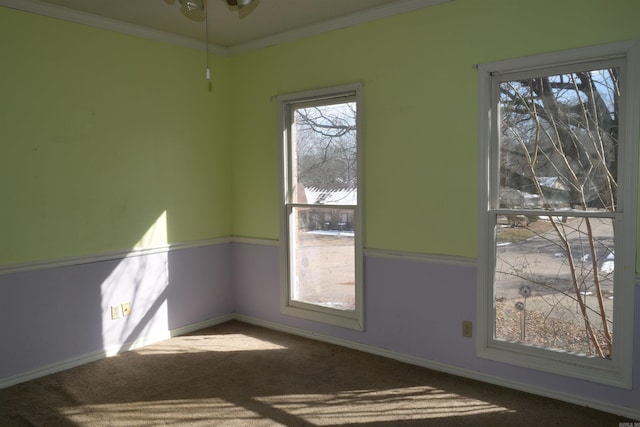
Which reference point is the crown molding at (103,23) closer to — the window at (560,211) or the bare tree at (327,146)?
the bare tree at (327,146)

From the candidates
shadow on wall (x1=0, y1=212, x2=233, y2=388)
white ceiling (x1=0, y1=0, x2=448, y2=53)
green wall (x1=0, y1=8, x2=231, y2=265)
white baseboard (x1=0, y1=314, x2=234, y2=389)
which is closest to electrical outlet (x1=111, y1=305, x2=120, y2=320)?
shadow on wall (x1=0, y1=212, x2=233, y2=388)

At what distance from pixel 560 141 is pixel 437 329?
4.66 ft

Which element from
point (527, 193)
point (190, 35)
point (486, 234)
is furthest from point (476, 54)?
point (190, 35)

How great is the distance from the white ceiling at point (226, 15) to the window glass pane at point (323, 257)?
1441 millimetres

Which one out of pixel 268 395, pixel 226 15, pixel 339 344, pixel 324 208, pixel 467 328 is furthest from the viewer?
pixel 324 208

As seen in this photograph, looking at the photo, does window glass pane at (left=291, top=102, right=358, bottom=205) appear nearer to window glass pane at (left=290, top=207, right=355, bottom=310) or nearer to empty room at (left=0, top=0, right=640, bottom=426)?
empty room at (left=0, top=0, right=640, bottom=426)

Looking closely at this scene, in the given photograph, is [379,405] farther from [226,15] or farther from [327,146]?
[226,15]

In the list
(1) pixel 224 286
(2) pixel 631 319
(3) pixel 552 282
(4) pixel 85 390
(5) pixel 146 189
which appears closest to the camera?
(2) pixel 631 319

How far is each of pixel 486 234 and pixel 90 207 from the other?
108 inches

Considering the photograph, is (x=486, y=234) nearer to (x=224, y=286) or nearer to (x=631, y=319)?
(x=631, y=319)

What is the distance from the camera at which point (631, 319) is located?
8.46ft

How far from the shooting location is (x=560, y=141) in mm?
2805

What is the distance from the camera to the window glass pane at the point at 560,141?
2.66 m

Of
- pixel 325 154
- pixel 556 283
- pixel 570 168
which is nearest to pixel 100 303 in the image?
pixel 325 154
